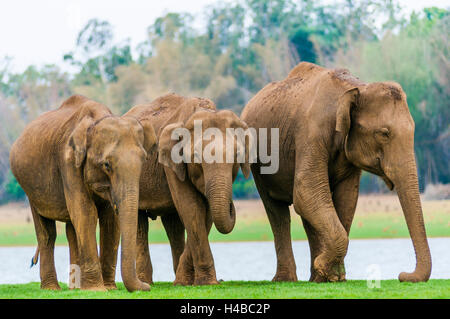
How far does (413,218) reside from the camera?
11930 mm

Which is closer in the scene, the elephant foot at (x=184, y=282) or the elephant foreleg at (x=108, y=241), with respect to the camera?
the elephant foreleg at (x=108, y=241)

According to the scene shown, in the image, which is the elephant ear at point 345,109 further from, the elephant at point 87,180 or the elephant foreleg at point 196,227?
the elephant at point 87,180

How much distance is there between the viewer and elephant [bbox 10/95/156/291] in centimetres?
1143

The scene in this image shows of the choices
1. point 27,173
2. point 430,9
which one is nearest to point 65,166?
point 27,173

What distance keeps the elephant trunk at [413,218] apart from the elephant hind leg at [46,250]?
16.0 feet

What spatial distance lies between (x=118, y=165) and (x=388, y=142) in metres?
3.47

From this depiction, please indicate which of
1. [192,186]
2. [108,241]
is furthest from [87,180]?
[192,186]

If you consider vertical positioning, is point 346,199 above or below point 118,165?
below

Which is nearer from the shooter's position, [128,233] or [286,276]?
[128,233]

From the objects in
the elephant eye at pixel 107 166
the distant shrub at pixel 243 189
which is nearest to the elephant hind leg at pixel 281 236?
the elephant eye at pixel 107 166

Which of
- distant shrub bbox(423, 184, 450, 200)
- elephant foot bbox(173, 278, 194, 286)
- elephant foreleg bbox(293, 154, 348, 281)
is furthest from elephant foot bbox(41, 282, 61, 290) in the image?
distant shrub bbox(423, 184, 450, 200)

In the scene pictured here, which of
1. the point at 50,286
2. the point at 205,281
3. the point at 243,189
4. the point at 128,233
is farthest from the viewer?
the point at 243,189

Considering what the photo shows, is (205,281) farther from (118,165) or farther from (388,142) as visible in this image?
(388,142)

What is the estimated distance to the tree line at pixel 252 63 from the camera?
42156mm
